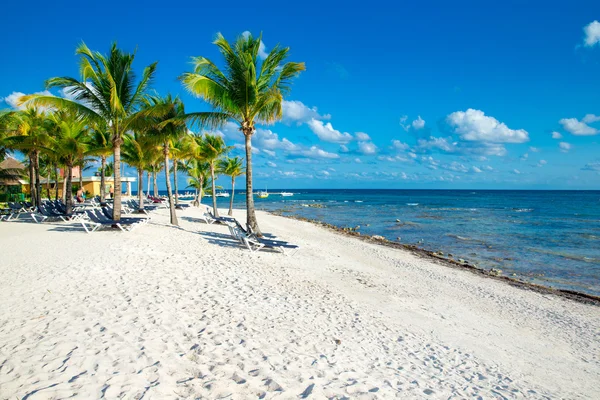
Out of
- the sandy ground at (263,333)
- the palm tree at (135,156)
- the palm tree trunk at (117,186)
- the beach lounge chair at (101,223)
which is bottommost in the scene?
the sandy ground at (263,333)

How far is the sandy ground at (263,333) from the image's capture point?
344 centimetres

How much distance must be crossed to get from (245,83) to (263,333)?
30.8 ft

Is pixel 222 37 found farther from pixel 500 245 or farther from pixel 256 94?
pixel 500 245

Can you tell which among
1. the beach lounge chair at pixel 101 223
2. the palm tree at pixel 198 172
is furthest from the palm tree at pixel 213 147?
the beach lounge chair at pixel 101 223

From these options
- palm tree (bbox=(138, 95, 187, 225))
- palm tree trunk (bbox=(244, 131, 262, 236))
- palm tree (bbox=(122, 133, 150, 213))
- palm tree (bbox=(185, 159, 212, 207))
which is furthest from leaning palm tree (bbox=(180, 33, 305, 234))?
palm tree (bbox=(185, 159, 212, 207))

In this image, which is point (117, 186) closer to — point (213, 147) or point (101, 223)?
point (101, 223)

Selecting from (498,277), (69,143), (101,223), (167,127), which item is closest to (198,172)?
(69,143)

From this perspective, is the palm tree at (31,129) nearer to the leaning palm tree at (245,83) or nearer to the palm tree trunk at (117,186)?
A: the palm tree trunk at (117,186)

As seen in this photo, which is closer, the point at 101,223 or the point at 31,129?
the point at 101,223

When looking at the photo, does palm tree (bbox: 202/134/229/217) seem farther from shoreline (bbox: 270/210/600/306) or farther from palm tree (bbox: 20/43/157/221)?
shoreline (bbox: 270/210/600/306)

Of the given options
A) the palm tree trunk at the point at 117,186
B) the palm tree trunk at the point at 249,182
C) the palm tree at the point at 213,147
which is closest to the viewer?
the palm tree trunk at the point at 249,182

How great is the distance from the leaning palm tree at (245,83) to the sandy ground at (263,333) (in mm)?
5203

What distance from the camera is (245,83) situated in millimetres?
11820

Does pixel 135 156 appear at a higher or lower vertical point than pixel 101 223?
higher
